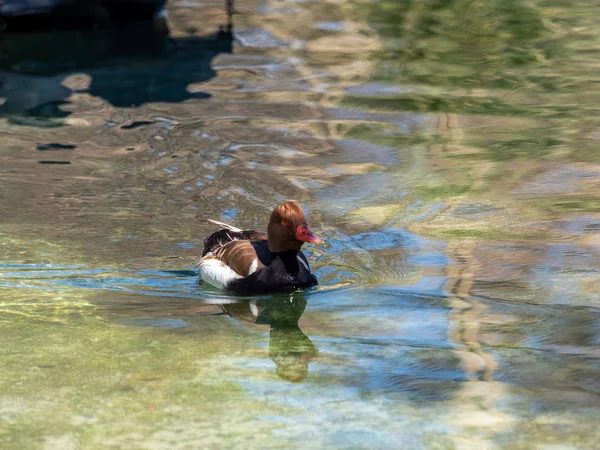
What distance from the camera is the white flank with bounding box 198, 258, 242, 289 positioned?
808cm

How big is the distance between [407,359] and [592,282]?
208 centimetres

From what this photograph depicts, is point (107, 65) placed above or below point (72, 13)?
below

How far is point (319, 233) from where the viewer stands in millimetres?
9391

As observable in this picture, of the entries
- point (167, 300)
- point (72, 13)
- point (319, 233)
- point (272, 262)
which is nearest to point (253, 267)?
point (272, 262)

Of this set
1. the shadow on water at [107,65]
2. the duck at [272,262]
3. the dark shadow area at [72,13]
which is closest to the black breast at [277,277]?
the duck at [272,262]

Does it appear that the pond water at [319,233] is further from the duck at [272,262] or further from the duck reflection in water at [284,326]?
the duck at [272,262]

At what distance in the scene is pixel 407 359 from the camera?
6445mm

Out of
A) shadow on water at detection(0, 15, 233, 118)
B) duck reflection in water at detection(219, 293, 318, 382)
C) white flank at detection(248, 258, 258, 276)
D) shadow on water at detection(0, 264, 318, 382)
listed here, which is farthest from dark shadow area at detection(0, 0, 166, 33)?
duck reflection in water at detection(219, 293, 318, 382)

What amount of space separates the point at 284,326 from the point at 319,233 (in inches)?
85.3

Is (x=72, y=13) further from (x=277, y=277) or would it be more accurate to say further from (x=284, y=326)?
(x=284, y=326)

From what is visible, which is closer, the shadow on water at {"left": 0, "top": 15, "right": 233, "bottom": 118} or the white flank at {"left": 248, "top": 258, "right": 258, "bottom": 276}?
the white flank at {"left": 248, "top": 258, "right": 258, "bottom": 276}

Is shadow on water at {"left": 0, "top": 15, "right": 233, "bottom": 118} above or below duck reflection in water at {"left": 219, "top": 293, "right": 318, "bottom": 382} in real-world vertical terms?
below

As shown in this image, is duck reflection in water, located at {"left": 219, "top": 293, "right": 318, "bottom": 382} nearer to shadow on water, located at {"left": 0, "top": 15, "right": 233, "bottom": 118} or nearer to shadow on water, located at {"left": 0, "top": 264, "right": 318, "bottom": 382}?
shadow on water, located at {"left": 0, "top": 264, "right": 318, "bottom": 382}

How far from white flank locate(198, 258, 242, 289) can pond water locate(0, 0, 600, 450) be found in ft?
0.30
